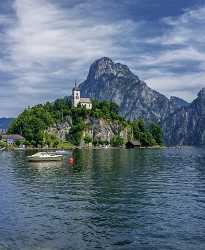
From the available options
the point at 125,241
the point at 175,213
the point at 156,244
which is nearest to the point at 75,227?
the point at 125,241

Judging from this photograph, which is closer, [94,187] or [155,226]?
[155,226]

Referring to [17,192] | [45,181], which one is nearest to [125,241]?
[17,192]

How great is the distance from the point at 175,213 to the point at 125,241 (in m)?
12.8

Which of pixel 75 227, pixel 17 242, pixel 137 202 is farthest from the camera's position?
pixel 137 202

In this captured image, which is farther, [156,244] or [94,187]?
[94,187]

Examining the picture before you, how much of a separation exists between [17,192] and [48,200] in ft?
31.1

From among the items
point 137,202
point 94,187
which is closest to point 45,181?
point 94,187

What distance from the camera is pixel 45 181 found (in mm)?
77125

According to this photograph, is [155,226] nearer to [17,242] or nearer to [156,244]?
[156,244]

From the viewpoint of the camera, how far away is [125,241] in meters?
35.3

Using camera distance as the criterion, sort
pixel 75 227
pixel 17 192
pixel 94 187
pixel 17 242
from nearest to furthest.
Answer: pixel 17 242
pixel 75 227
pixel 17 192
pixel 94 187

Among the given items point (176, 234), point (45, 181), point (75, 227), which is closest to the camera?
point (176, 234)

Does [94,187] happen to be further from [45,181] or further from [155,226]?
[155,226]

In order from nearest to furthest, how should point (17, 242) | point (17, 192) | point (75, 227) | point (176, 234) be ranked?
point (17, 242) < point (176, 234) < point (75, 227) < point (17, 192)
